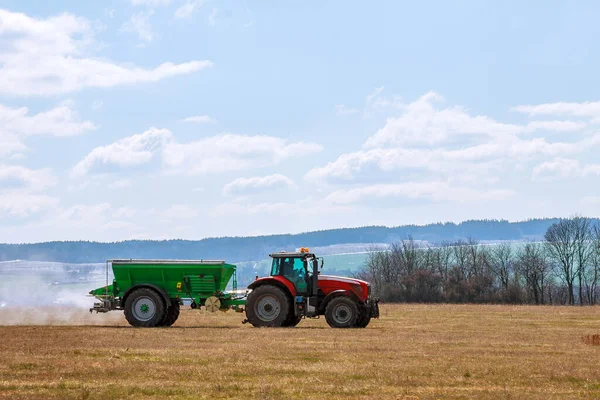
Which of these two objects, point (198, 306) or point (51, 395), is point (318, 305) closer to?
point (198, 306)

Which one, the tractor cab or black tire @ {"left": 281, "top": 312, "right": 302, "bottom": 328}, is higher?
→ the tractor cab

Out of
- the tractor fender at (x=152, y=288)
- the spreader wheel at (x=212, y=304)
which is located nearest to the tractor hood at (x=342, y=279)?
the spreader wheel at (x=212, y=304)

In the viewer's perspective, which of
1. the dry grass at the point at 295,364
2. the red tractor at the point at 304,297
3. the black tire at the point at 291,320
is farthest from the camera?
the black tire at the point at 291,320

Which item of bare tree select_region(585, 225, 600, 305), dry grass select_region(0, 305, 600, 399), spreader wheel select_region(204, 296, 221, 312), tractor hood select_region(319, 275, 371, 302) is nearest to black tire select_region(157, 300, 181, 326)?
spreader wheel select_region(204, 296, 221, 312)

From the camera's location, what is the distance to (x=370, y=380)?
1509cm

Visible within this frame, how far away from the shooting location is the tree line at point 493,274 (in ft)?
269

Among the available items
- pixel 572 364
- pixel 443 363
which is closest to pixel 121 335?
pixel 443 363

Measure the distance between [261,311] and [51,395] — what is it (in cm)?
1650

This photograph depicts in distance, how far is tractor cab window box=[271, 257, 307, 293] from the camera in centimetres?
3000

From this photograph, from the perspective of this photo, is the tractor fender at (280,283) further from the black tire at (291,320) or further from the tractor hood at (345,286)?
the tractor hood at (345,286)

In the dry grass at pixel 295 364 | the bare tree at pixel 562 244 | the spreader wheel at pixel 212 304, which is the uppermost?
the bare tree at pixel 562 244

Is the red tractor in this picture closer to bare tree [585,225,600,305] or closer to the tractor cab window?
the tractor cab window

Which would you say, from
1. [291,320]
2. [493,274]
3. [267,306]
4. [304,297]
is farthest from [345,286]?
[493,274]

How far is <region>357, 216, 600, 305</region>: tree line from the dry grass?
54.8 m
